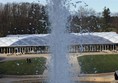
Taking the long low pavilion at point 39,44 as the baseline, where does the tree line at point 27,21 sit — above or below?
above

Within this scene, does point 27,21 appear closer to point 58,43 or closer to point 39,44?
point 39,44

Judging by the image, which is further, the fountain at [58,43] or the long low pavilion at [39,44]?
the long low pavilion at [39,44]

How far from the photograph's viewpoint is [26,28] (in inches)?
2776

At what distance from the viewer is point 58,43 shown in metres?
14.4

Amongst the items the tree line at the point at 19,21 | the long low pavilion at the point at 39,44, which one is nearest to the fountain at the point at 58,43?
the long low pavilion at the point at 39,44

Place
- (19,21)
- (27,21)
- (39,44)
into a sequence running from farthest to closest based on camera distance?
(19,21) → (27,21) → (39,44)

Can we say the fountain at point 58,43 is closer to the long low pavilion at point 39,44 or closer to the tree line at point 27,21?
the tree line at point 27,21

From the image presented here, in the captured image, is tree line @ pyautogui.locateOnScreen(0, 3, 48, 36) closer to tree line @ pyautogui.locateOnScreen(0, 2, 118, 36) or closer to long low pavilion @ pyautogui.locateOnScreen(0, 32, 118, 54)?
tree line @ pyautogui.locateOnScreen(0, 2, 118, 36)

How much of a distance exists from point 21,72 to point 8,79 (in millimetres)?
3376

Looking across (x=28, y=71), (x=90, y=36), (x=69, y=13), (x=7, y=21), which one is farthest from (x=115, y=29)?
(x=69, y=13)

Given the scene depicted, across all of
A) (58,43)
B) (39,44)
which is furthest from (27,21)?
(58,43)

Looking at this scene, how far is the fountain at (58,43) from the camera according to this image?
558 inches

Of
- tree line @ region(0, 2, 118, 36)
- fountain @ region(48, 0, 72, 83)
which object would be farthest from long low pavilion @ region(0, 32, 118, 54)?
fountain @ region(48, 0, 72, 83)

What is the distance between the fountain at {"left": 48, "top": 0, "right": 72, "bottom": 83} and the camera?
14.2 metres
